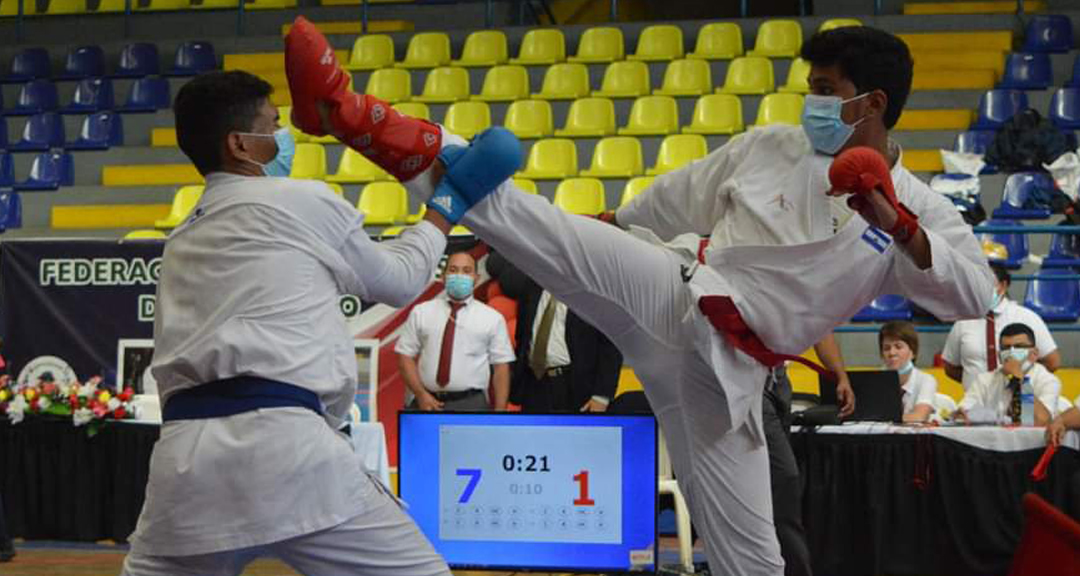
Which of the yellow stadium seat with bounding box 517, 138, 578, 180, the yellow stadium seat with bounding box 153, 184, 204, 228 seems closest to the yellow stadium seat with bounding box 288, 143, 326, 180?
the yellow stadium seat with bounding box 153, 184, 204, 228

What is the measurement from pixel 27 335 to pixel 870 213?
699 cm

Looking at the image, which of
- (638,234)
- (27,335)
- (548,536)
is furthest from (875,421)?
(27,335)

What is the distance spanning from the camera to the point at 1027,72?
41.0ft

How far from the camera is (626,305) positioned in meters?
3.52

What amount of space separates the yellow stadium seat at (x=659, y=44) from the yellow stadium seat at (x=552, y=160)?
1.80 m

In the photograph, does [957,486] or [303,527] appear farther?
[957,486]

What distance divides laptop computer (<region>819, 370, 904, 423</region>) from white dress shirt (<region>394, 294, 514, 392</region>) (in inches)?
75.0

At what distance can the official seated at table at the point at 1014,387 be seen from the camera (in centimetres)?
686

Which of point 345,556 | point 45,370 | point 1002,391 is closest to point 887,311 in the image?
point 1002,391

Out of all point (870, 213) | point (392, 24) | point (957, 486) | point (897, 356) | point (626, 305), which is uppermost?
point (392, 24)

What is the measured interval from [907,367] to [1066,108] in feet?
17.7

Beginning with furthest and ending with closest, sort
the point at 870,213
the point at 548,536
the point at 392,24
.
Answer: the point at 392,24
the point at 548,536
the point at 870,213

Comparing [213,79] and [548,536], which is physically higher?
[213,79]

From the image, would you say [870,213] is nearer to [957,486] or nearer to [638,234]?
[638,234]
